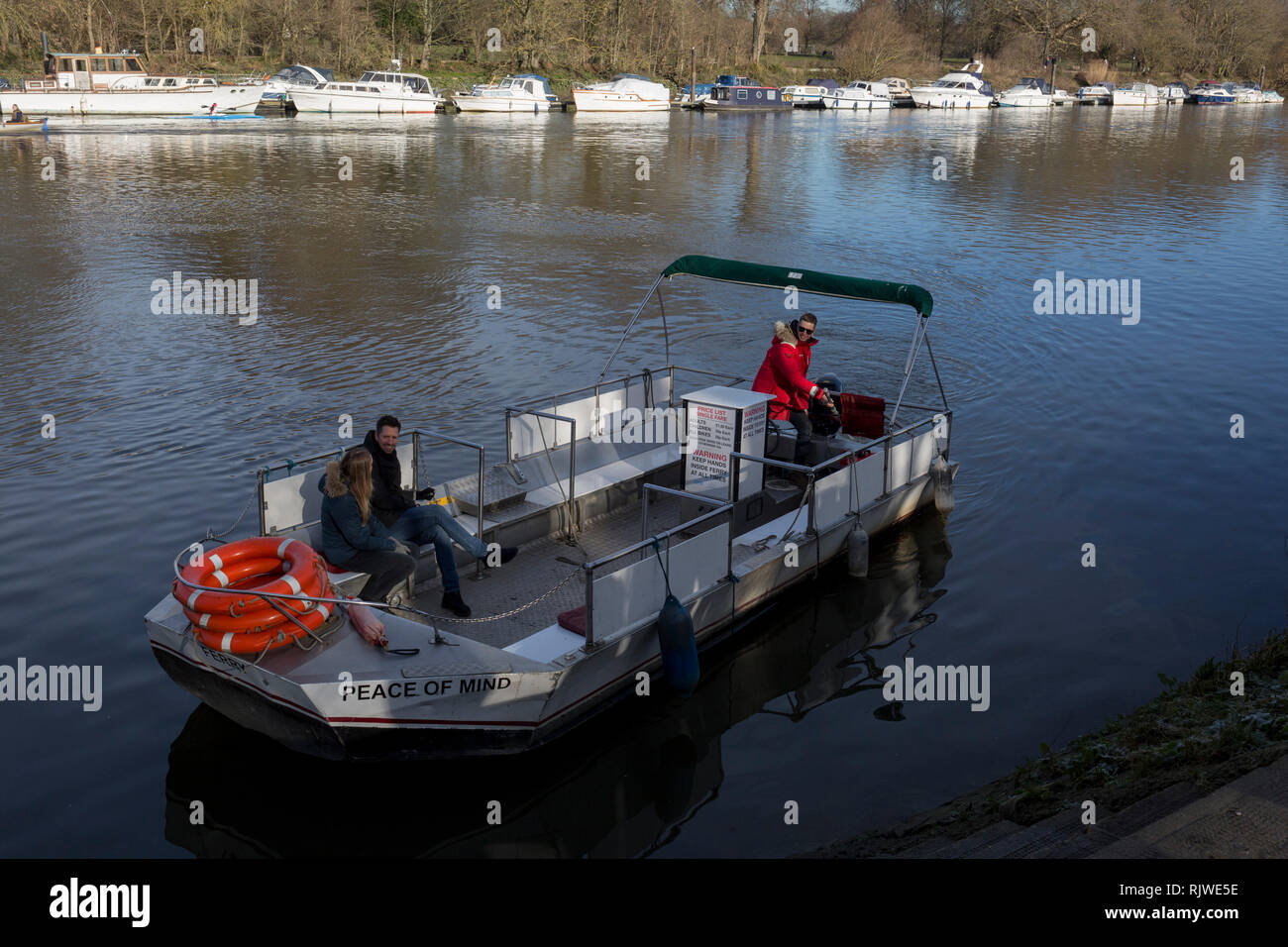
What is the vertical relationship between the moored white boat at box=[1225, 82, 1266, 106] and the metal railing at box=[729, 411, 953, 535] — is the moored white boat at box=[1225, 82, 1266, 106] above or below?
above

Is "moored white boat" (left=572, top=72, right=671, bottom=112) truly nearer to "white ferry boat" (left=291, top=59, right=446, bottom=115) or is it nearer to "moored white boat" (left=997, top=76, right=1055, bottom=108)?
"white ferry boat" (left=291, top=59, right=446, bottom=115)

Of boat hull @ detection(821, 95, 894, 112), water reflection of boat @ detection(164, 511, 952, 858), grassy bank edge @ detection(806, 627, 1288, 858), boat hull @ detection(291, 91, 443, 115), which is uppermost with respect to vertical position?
boat hull @ detection(821, 95, 894, 112)

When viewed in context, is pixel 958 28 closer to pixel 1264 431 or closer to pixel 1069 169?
pixel 1069 169

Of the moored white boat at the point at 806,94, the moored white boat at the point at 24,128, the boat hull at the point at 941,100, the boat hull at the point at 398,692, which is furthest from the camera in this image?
the boat hull at the point at 941,100

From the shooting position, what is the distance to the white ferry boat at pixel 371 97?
60350mm

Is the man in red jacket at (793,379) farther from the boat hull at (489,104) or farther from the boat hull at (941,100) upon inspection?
the boat hull at (941,100)

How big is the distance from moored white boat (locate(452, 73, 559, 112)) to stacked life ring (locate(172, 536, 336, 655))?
59814mm

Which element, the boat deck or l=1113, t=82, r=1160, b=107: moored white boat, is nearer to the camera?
the boat deck

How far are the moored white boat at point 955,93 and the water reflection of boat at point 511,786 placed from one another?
78817mm

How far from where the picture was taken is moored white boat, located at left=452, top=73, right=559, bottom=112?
210 feet

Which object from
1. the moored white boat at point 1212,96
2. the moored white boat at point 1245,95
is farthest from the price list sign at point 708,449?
the moored white boat at point 1245,95

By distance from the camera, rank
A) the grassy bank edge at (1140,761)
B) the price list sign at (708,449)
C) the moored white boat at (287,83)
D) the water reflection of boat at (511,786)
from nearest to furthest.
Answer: the grassy bank edge at (1140,761) < the water reflection of boat at (511,786) < the price list sign at (708,449) < the moored white boat at (287,83)

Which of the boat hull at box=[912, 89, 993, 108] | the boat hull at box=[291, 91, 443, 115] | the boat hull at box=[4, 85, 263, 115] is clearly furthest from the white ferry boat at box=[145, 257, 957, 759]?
the boat hull at box=[912, 89, 993, 108]
